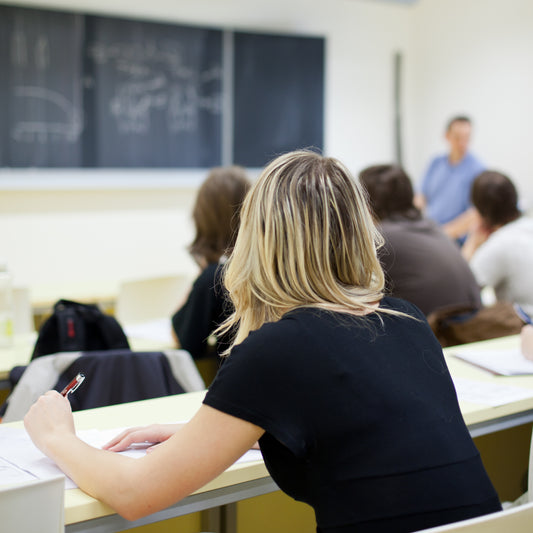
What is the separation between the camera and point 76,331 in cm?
207

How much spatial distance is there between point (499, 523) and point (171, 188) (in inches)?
171

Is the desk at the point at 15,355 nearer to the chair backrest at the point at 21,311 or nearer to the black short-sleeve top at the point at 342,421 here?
the chair backrest at the point at 21,311

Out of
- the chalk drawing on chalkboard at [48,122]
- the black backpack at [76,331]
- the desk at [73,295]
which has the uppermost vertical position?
the chalk drawing on chalkboard at [48,122]

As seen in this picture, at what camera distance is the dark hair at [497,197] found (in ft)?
10.5

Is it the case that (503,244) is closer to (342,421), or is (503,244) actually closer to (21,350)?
(21,350)

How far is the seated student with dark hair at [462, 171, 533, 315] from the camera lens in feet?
9.86

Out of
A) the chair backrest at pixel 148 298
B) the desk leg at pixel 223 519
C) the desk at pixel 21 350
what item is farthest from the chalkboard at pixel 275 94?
the desk leg at pixel 223 519

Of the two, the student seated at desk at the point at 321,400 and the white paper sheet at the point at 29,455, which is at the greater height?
the student seated at desk at the point at 321,400

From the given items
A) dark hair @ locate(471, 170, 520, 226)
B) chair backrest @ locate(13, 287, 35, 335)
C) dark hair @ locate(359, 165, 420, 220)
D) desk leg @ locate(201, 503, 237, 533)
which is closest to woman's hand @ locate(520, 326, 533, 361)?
dark hair @ locate(359, 165, 420, 220)

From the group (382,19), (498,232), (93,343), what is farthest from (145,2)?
(93,343)

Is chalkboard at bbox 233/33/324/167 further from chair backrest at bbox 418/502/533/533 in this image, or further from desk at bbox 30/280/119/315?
chair backrest at bbox 418/502/533/533

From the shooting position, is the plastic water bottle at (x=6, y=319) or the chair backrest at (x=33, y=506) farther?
the plastic water bottle at (x=6, y=319)

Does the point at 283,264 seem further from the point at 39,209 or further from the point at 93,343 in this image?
the point at 39,209

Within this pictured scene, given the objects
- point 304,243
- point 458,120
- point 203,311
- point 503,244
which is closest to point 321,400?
point 304,243
